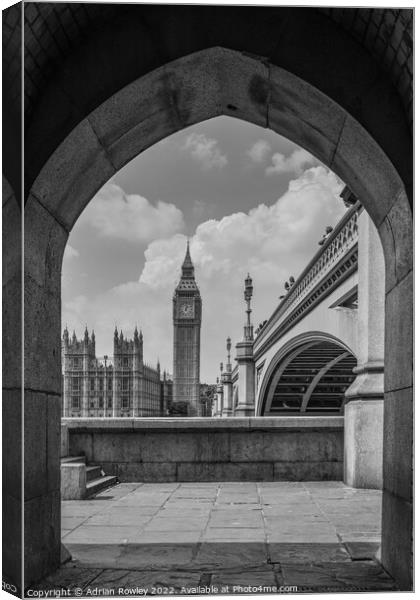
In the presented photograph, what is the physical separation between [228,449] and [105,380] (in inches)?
3871

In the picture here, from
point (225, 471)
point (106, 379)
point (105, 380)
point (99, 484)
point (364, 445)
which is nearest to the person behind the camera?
point (99, 484)

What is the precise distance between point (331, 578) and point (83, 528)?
8.67ft

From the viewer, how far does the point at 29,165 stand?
3.98 metres

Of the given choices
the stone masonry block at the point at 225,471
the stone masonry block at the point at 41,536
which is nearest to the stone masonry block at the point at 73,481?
the stone masonry block at the point at 225,471

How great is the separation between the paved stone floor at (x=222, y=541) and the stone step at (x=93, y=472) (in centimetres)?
59

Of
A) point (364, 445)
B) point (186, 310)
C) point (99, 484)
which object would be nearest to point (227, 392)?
point (364, 445)

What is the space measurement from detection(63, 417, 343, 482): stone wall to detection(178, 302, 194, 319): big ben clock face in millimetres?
125903

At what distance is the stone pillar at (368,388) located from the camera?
8.64m

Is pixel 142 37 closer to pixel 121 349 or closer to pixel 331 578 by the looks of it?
pixel 331 578

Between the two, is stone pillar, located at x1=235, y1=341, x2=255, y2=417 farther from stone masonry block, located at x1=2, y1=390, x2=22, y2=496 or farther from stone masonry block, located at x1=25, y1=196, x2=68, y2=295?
stone masonry block, located at x1=2, y1=390, x2=22, y2=496

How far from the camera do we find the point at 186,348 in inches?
5192

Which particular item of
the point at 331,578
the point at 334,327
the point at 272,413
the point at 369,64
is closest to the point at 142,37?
the point at 369,64

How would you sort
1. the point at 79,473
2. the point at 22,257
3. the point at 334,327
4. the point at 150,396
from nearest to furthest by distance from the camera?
the point at 22,257
the point at 79,473
the point at 334,327
the point at 150,396

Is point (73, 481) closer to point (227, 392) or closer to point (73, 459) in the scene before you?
point (73, 459)
